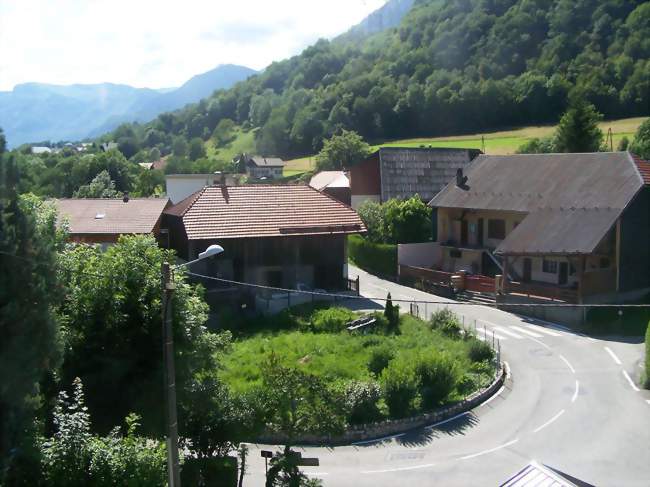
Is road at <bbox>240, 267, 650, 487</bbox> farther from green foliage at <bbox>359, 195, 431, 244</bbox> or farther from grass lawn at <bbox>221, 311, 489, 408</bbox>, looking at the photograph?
green foliage at <bbox>359, 195, 431, 244</bbox>

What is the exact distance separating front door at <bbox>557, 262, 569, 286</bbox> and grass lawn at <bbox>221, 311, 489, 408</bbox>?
872cm

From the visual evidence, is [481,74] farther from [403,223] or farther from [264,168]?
[403,223]

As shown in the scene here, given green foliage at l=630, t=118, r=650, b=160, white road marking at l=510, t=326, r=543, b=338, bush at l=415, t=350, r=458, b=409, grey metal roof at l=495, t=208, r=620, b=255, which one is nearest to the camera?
bush at l=415, t=350, r=458, b=409

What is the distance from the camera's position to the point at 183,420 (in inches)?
588

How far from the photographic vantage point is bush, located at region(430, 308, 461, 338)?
27906mm

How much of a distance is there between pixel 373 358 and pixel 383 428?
3827mm

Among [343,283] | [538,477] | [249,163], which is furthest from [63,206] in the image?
[249,163]

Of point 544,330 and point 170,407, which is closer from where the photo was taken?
point 170,407

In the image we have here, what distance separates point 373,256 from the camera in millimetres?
43469

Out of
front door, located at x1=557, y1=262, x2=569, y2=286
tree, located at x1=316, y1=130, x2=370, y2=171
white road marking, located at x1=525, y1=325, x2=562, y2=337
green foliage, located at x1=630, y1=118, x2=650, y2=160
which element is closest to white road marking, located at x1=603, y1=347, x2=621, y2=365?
white road marking, located at x1=525, y1=325, x2=562, y2=337

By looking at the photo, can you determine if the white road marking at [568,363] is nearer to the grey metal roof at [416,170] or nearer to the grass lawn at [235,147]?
the grey metal roof at [416,170]

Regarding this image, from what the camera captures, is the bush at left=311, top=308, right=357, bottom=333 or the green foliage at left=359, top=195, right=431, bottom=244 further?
the green foliage at left=359, top=195, right=431, bottom=244

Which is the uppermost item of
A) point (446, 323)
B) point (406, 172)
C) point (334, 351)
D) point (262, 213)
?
point (406, 172)

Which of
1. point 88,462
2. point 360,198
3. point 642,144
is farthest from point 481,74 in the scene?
point 88,462
